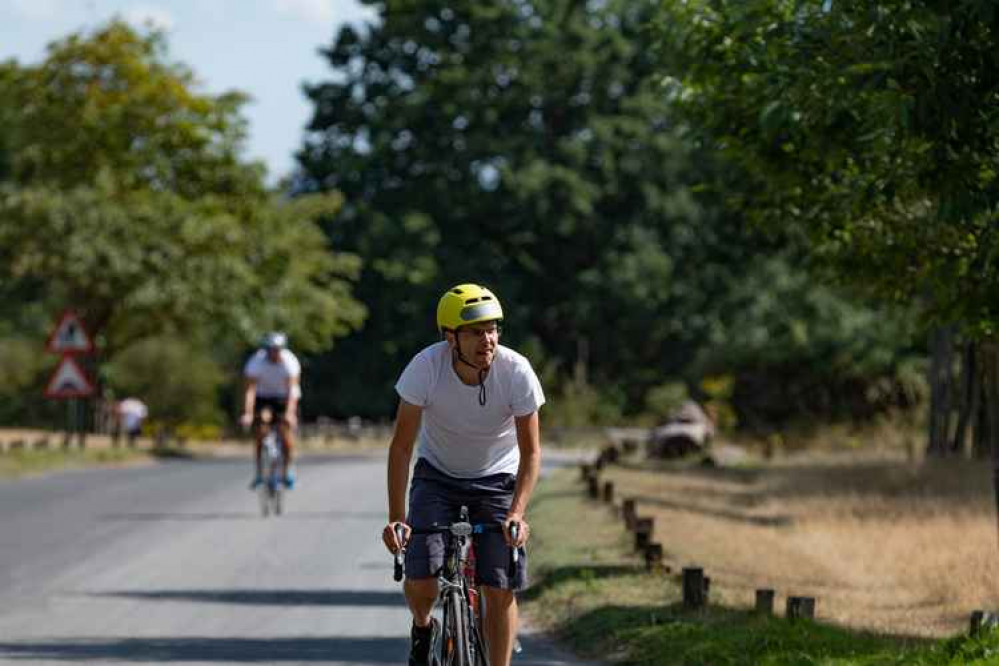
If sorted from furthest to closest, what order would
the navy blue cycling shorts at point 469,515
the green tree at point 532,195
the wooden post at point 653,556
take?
the green tree at point 532,195 < the wooden post at point 653,556 < the navy blue cycling shorts at point 469,515

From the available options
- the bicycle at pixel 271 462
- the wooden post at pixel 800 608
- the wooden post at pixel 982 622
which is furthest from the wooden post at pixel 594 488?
the wooden post at pixel 982 622

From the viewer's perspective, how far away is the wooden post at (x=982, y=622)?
10539 mm

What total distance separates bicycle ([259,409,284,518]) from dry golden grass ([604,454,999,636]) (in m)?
3.99

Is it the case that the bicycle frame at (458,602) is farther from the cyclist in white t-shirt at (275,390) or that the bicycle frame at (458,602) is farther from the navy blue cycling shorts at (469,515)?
the cyclist in white t-shirt at (275,390)

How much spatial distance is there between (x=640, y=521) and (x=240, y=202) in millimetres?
32181

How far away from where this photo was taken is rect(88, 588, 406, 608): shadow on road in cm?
1563

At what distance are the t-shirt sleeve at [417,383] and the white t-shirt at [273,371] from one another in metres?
13.5

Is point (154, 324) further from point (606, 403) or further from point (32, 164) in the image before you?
point (606, 403)

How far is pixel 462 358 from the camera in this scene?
907cm

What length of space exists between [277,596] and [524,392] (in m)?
7.31

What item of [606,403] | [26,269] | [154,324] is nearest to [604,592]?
[26,269]

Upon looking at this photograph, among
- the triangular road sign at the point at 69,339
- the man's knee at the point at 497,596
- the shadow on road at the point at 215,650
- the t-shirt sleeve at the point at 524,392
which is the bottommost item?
the shadow on road at the point at 215,650

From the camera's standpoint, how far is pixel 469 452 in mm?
9367

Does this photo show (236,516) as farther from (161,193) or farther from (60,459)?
(161,193)
